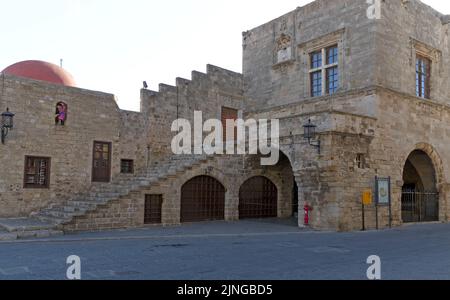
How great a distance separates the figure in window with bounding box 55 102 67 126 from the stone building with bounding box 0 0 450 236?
0.05m

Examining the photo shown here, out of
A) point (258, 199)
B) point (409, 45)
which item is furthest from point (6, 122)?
point (409, 45)

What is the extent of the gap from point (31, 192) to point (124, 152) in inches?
150

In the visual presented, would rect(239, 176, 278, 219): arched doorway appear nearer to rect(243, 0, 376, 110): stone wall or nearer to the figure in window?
rect(243, 0, 376, 110): stone wall

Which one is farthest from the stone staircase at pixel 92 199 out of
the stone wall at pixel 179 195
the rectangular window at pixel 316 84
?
the rectangular window at pixel 316 84

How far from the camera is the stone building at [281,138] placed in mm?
13742

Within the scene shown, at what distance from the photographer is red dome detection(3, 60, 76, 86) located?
16.9 m

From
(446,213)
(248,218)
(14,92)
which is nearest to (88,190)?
(14,92)

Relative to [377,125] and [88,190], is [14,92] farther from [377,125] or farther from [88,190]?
[377,125]

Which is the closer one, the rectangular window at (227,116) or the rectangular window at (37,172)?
the rectangular window at (37,172)

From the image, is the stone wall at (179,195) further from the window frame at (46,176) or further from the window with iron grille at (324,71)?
the window with iron grille at (324,71)

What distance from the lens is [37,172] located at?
14391mm

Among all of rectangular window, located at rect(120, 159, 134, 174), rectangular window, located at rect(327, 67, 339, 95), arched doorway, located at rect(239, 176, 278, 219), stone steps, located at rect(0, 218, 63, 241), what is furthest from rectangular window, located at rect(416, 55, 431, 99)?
stone steps, located at rect(0, 218, 63, 241)

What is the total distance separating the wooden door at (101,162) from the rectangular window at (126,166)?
1.93ft

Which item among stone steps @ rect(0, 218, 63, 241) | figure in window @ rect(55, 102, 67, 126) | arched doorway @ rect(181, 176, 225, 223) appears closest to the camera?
stone steps @ rect(0, 218, 63, 241)
